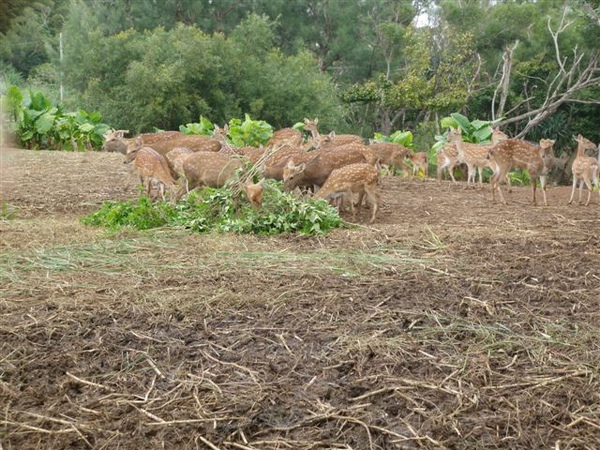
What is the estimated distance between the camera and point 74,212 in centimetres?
969

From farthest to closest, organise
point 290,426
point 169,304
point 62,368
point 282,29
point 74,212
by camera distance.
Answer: point 282,29 < point 74,212 < point 169,304 < point 62,368 < point 290,426

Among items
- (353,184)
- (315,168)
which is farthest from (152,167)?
(353,184)

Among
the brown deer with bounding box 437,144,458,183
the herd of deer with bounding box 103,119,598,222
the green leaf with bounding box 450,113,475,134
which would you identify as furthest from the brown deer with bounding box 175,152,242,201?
the green leaf with bounding box 450,113,475,134

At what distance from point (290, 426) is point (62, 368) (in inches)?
53.9

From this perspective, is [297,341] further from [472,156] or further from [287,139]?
[472,156]

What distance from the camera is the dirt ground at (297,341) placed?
3.75m

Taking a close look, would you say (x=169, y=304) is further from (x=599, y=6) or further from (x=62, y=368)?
(x=599, y=6)

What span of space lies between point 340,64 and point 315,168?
34143mm

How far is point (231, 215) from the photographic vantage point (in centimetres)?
843

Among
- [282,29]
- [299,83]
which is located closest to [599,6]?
[299,83]

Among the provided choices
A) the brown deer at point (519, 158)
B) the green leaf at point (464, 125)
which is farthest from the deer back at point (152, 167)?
the green leaf at point (464, 125)

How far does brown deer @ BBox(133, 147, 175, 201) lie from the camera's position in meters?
Result: 9.56

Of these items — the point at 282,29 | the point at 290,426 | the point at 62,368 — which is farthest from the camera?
the point at 282,29

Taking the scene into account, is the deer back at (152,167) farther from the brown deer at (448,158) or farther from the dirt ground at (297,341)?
the brown deer at (448,158)
